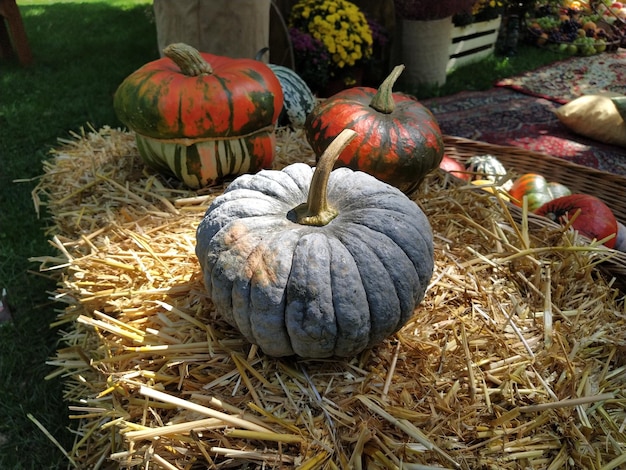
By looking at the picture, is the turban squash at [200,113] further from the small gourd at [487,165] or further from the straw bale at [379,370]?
the small gourd at [487,165]

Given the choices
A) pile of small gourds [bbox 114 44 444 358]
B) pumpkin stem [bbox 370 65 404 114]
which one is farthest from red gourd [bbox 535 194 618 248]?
pile of small gourds [bbox 114 44 444 358]

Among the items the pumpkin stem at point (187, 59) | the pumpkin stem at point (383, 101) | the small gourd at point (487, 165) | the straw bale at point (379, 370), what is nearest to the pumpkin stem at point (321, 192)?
the straw bale at point (379, 370)

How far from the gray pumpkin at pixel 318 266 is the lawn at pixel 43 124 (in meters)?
1.16

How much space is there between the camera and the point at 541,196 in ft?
9.50

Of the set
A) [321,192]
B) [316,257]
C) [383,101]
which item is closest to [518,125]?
[383,101]

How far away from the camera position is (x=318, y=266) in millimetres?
1365

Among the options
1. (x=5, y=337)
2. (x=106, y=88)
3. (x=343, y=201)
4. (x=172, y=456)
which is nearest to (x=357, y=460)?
(x=172, y=456)

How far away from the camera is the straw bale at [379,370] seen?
4.26ft

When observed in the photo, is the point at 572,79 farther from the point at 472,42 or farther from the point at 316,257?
the point at 316,257

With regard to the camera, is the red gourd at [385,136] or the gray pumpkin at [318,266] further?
the red gourd at [385,136]

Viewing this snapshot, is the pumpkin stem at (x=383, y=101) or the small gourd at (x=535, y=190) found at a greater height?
the pumpkin stem at (x=383, y=101)

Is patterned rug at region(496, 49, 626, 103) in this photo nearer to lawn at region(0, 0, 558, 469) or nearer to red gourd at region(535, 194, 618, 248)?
lawn at region(0, 0, 558, 469)

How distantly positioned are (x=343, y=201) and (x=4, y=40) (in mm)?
6424

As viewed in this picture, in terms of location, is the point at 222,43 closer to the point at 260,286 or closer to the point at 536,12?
the point at 260,286
